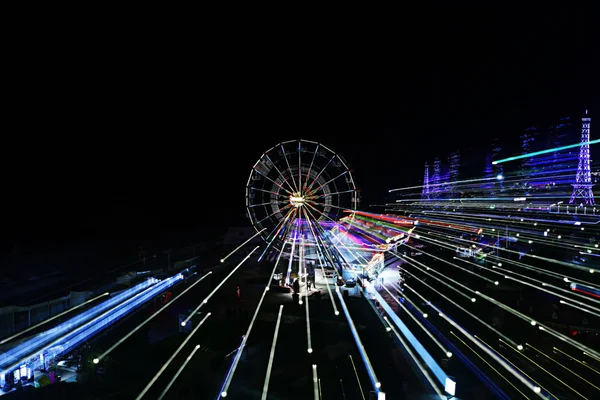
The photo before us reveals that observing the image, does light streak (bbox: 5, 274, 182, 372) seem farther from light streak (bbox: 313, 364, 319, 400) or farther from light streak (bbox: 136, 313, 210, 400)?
light streak (bbox: 313, 364, 319, 400)

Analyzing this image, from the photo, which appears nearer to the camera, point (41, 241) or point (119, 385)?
point (119, 385)

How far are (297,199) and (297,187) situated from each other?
499 mm

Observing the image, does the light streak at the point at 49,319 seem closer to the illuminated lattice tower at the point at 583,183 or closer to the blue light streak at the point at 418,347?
the blue light streak at the point at 418,347

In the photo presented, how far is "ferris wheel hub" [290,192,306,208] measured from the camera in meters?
11.1

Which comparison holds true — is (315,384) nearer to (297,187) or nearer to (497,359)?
(497,359)

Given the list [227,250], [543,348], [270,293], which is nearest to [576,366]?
[543,348]

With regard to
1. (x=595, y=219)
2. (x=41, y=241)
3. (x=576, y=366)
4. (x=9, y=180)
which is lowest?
(x=576, y=366)

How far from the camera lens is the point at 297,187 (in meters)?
11.4

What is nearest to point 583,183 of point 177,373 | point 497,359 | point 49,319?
point 497,359

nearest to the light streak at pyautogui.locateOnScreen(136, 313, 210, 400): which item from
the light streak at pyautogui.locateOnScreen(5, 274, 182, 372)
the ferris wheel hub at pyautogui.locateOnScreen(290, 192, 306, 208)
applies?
the light streak at pyautogui.locateOnScreen(5, 274, 182, 372)

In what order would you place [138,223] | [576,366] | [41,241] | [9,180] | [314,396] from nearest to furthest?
[314,396], [576,366], [9,180], [41,241], [138,223]

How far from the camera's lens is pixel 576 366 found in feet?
23.6

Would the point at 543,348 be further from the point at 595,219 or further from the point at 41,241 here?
the point at 41,241

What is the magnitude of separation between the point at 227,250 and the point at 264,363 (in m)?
14.1
